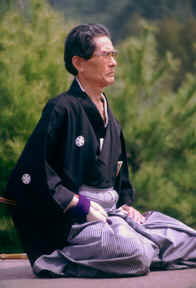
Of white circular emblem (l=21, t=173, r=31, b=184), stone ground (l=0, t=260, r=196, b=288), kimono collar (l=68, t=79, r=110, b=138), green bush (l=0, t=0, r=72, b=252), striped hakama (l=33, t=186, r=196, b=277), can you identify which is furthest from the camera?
green bush (l=0, t=0, r=72, b=252)

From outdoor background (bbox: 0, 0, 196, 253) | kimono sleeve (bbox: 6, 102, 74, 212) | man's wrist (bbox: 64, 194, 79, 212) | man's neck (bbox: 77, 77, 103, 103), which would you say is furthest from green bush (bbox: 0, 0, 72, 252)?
man's wrist (bbox: 64, 194, 79, 212)

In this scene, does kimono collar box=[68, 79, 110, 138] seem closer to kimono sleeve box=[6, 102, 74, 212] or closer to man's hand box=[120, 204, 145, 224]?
kimono sleeve box=[6, 102, 74, 212]

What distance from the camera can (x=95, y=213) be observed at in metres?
2.24

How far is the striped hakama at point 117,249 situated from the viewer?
6.93ft

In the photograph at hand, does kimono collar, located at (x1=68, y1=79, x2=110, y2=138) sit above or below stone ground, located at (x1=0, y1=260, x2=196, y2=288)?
above

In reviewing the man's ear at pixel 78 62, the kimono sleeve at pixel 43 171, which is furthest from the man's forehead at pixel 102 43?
the kimono sleeve at pixel 43 171

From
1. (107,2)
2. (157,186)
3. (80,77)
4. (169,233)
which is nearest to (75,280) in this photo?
(169,233)

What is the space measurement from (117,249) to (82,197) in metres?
0.26

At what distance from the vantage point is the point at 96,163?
2342 millimetres

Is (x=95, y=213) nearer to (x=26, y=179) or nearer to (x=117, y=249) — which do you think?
(x=117, y=249)

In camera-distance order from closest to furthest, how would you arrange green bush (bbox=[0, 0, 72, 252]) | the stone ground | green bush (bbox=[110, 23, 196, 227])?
the stone ground < green bush (bbox=[0, 0, 72, 252]) < green bush (bbox=[110, 23, 196, 227])

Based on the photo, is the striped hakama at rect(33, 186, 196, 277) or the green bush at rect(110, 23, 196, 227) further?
the green bush at rect(110, 23, 196, 227)

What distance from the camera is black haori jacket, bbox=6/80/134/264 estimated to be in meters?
2.21

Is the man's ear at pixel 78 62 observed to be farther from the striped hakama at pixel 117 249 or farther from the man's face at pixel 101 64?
the striped hakama at pixel 117 249
